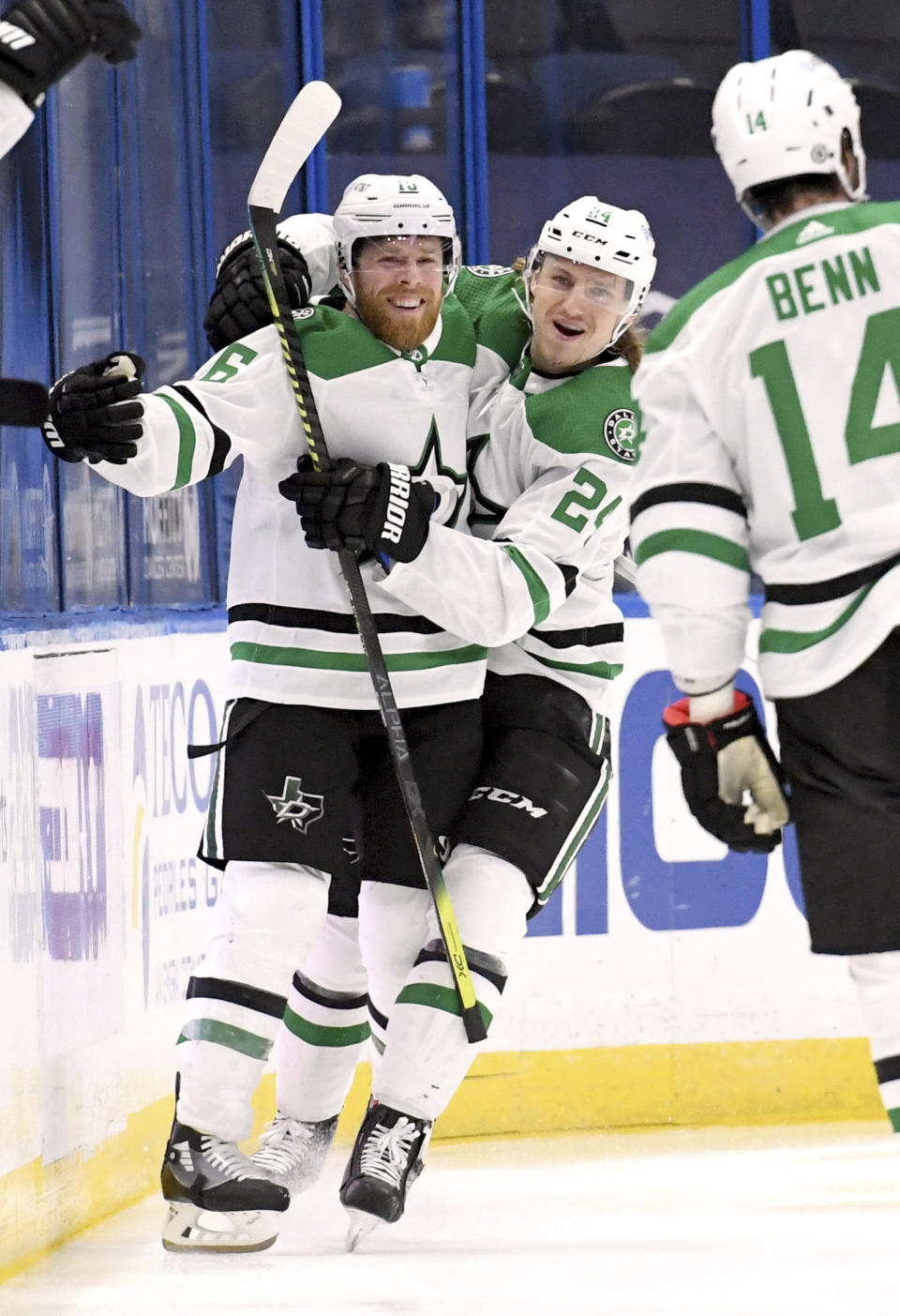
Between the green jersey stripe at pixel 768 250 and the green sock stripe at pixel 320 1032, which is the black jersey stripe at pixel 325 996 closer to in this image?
the green sock stripe at pixel 320 1032

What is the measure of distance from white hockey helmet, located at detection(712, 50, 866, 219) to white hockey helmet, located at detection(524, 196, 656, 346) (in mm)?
707

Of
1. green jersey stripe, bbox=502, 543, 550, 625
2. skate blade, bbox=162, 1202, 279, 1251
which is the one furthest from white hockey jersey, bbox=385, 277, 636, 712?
skate blade, bbox=162, 1202, 279, 1251

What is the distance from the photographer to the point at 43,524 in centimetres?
325

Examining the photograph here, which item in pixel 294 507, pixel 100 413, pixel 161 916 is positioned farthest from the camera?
pixel 161 916

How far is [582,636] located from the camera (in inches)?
127

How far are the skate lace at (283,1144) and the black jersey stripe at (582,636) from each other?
0.79 m

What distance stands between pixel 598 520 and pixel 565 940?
1.27 metres

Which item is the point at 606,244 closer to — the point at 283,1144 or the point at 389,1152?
the point at 389,1152

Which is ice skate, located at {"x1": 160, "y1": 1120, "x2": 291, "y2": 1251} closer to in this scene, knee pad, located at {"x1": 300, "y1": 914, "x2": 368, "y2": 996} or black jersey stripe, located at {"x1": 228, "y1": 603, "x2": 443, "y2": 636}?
knee pad, located at {"x1": 300, "y1": 914, "x2": 368, "y2": 996}

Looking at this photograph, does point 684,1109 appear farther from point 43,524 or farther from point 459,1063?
point 43,524

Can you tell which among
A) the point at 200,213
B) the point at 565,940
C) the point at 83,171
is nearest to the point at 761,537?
the point at 83,171

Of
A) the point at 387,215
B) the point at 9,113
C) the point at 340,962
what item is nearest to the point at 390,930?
the point at 340,962

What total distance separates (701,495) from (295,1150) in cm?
139

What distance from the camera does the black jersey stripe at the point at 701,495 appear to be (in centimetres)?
221
